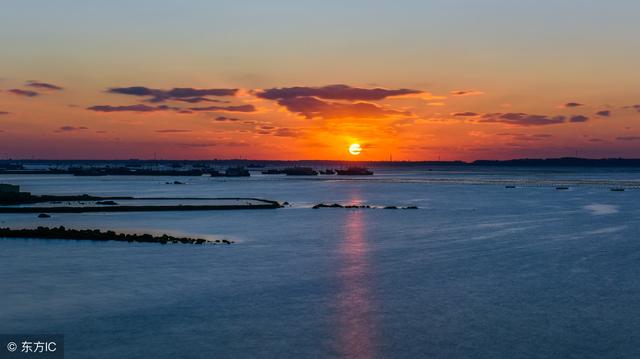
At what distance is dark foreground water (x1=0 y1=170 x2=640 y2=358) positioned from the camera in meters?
19.8

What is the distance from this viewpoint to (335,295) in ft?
87.9

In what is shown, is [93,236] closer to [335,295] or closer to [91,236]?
[91,236]

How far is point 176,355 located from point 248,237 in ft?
90.2

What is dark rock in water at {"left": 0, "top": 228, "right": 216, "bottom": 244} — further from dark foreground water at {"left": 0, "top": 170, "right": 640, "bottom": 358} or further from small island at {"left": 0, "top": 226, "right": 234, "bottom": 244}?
dark foreground water at {"left": 0, "top": 170, "right": 640, "bottom": 358}

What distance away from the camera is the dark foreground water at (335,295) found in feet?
65.1

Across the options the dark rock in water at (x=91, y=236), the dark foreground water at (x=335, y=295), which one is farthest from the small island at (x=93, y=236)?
the dark foreground water at (x=335, y=295)

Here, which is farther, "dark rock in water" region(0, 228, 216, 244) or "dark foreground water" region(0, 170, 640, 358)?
"dark rock in water" region(0, 228, 216, 244)

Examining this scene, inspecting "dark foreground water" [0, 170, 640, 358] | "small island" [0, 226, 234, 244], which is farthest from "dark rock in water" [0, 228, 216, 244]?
"dark foreground water" [0, 170, 640, 358]

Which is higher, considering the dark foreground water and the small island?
the small island

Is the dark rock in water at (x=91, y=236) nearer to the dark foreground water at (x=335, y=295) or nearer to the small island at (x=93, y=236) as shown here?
the small island at (x=93, y=236)

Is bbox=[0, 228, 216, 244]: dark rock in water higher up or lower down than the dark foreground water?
higher up

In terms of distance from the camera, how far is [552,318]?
75.3 ft

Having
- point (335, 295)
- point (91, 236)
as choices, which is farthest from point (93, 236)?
point (335, 295)

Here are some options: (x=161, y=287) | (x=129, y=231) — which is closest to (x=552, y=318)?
(x=161, y=287)
